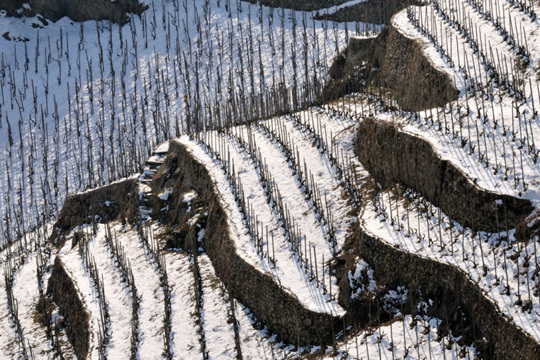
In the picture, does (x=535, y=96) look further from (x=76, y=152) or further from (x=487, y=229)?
(x=76, y=152)

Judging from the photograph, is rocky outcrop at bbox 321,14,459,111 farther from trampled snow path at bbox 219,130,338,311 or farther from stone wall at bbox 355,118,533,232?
trampled snow path at bbox 219,130,338,311

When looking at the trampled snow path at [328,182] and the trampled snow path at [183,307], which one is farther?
the trampled snow path at [328,182]

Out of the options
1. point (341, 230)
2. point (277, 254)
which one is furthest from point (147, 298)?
point (341, 230)

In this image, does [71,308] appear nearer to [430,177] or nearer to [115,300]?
[115,300]

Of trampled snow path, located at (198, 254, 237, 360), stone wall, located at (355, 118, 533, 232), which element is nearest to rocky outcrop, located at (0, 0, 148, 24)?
stone wall, located at (355, 118, 533, 232)

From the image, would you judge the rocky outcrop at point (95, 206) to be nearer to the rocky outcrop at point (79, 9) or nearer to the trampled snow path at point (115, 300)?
the trampled snow path at point (115, 300)

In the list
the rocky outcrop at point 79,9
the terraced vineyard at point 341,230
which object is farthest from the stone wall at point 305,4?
the terraced vineyard at point 341,230
